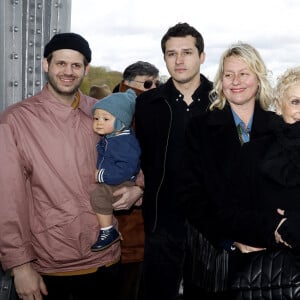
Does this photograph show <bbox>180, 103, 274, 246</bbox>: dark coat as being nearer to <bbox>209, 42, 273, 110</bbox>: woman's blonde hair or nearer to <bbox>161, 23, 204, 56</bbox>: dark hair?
<bbox>209, 42, 273, 110</bbox>: woman's blonde hair

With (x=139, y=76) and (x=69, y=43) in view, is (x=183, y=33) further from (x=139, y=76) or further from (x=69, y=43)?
(x=139, y=76)

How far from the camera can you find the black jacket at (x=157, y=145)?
2965 millimetres

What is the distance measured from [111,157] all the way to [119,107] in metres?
0.30

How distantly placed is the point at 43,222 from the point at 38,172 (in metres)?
0.25

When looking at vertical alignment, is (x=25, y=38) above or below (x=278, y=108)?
above

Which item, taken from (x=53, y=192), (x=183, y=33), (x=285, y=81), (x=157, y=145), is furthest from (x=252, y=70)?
(x=53, y=192)

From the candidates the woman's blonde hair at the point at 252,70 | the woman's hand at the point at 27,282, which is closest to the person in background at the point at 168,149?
the woman's blonde hair at the point at 252,70

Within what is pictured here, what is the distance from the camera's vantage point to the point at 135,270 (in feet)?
10.9

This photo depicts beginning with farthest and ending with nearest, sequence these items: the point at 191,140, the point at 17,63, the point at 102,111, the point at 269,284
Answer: the point at 17,63 < the point at 102,111 < the point at 191,140 < the point at 269,284

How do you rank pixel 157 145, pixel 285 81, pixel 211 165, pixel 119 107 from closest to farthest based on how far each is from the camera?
pixel 285 81, pixel 211 165, pixel 119 107, pixel 157 145

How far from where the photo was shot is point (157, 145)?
2.99 metres

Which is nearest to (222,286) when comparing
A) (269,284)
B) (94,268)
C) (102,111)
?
(269,284)

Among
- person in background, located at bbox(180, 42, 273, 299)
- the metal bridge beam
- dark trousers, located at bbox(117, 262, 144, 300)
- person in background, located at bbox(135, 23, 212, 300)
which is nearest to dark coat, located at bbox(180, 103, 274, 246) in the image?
person in background, located at bbox(180, 42, 273, 299)

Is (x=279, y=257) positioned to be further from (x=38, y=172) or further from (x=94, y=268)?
(x=38, y=172)
